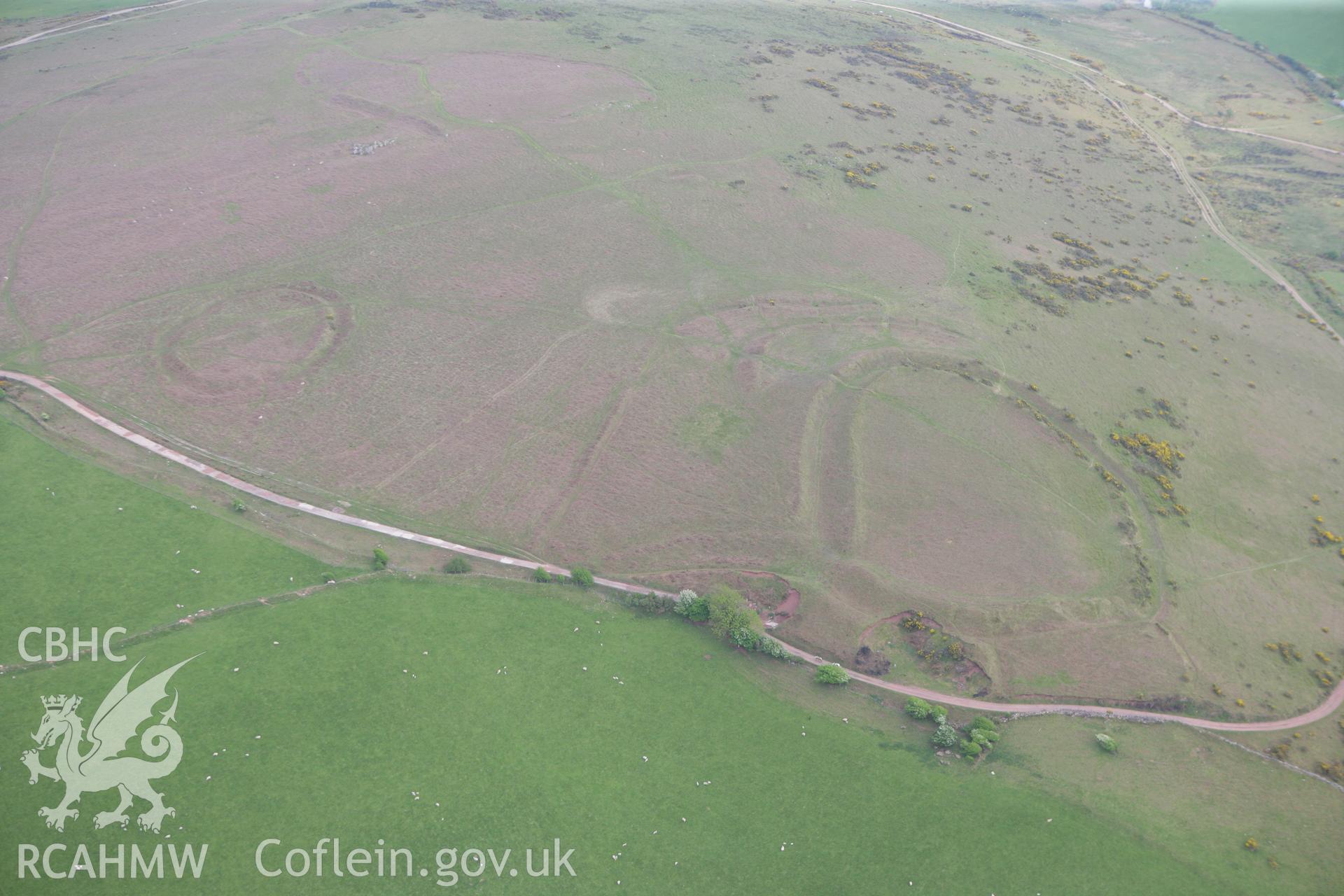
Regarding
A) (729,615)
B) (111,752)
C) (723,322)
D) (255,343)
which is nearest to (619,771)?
(729,615)

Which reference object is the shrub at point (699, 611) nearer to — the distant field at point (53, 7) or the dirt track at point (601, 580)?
the dirt track at point (601, 580)

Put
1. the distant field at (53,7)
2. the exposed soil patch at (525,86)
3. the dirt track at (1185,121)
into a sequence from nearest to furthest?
the dirt track at (1185,121) → the exposed soil patch at (525,86) → the distant field at (53,7)

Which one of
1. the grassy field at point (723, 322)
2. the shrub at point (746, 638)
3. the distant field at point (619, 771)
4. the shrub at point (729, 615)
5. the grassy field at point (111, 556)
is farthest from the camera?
the grassy field at point (723, 322)

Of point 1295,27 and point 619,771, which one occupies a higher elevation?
point 1295,27

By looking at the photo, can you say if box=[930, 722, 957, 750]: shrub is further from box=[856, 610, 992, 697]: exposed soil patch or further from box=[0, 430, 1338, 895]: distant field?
box=[856, 610, 992, 697]: exposed soil patch

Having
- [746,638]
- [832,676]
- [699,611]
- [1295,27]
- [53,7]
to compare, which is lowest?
[832,676]

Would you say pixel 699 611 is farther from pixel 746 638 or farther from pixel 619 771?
pixel 619 771

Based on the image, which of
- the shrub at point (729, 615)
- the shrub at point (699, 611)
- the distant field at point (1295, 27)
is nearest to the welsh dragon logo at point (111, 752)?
the shrub at point (699, 611)
